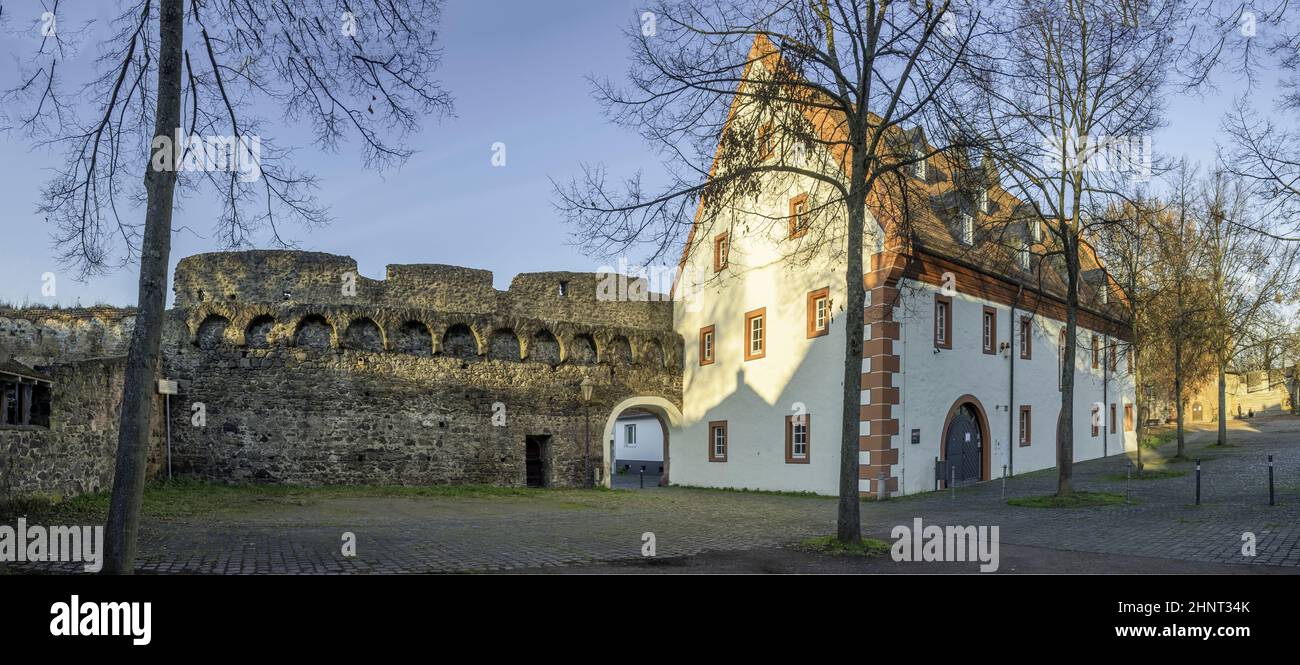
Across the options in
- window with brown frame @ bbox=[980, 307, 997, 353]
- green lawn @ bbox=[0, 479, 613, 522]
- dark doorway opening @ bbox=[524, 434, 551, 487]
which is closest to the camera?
green lawn @ bbox=[0, 479, 613, 522]

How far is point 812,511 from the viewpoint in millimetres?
17344

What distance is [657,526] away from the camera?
47.0ft

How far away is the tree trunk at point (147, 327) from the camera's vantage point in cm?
669

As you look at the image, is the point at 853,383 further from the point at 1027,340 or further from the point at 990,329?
the point at 1027,340

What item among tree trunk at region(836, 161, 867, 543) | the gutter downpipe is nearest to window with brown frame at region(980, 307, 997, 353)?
the gutter downpipe

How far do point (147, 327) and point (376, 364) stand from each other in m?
16.0

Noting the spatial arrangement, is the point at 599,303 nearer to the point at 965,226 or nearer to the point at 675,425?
the point at 675,425

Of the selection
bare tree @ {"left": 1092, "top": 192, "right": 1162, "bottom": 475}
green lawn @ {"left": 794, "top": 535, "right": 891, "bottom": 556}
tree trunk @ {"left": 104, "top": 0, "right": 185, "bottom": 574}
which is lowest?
green lawn @ {"left": 794, "top": 535, "right": 891, "bottom": 556}

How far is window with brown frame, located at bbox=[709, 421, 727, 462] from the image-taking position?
2533 cm

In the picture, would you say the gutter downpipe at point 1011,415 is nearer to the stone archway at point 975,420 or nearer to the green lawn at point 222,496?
the stone archway at point 975,420

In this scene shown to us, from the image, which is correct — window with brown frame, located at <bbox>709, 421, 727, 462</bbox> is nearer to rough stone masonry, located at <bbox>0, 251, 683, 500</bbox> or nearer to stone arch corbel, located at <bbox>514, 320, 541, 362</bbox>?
rough stone masonry, located at <bbox>0, 251, 683, 500</bbox>

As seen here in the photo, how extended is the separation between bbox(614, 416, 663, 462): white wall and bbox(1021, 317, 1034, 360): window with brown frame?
58.9 ft

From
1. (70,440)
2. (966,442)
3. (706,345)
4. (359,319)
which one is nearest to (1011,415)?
(966,442)
